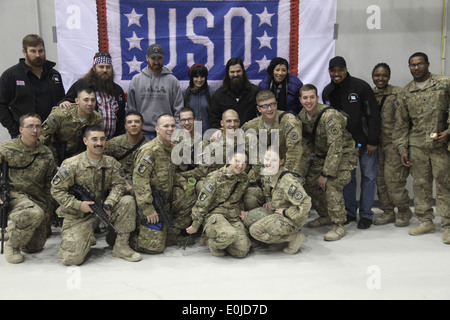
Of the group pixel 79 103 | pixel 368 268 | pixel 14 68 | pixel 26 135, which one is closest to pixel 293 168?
pixel 368 268

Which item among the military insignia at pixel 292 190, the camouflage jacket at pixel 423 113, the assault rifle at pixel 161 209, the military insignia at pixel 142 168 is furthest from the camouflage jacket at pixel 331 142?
the military insignia at pixel 142 168

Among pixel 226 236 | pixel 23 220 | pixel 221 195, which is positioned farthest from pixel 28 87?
pixel 226 236

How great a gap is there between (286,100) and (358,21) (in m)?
1.76

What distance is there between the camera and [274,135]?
4.55 meters

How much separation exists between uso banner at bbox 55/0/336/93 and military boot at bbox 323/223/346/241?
2062mm

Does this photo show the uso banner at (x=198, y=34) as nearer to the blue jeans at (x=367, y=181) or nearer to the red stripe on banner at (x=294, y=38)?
the red stripe on banner at (x=294, y=38)

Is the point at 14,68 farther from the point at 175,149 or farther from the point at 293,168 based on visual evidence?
the point at 293,168

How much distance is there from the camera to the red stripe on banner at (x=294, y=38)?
223 inches

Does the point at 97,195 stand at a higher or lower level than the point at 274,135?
lower

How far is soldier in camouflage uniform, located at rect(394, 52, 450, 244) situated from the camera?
4555 mm

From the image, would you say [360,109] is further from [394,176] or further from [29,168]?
[29,168]

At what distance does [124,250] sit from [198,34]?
3076mm

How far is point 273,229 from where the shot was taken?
13.2 ft

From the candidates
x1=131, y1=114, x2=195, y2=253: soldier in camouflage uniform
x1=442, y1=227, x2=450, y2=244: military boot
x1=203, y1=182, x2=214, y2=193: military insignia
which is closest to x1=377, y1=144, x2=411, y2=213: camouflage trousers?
x1=442, y1=227, x2=450, y2=244: military boot
